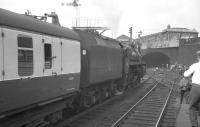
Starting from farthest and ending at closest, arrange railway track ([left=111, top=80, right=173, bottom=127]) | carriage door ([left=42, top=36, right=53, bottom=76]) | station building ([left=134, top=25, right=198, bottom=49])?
station building ([left=134, top=25, right=198, bottom=49]), railway track ([left=111, top=80, right=173, bottom=127]), carriage door ([left=42, top=36, right=53, bottom=76])

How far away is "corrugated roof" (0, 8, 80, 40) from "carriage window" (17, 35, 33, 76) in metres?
0.26

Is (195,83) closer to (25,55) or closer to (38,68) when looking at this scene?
(38,68)

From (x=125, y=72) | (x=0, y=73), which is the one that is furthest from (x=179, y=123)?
(x=125, y=72)

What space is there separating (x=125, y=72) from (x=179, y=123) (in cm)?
858

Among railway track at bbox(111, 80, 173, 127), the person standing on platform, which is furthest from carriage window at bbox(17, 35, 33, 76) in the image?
railway track at bbox(111, 80, 173, 127)

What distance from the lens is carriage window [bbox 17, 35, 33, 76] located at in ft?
19.9

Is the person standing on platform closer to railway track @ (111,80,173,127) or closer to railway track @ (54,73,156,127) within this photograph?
railway track @ (111,80,173,127)

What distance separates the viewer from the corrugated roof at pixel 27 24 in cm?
573

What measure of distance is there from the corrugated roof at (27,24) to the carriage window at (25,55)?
0.26 m

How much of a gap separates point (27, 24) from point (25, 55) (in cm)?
68

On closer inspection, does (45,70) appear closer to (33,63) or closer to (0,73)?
(33,63)

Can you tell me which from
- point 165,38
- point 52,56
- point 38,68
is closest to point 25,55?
point 38,68

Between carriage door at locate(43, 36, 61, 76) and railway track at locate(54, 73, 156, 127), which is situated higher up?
carriage door at locate(43, 36, 61, 76)

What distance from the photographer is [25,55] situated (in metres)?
6.26
